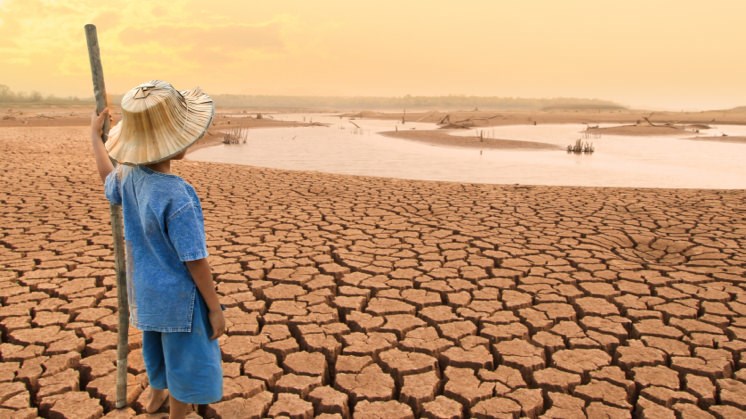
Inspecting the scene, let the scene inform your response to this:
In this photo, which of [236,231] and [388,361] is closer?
[388,361]

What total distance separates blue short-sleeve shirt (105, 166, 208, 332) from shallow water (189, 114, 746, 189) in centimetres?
816

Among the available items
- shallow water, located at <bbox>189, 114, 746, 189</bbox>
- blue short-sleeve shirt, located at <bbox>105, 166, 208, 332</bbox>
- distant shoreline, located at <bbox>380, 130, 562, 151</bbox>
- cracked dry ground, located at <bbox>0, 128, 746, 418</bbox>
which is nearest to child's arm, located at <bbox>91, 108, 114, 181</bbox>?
blue short-sleeve shirt, located at <bbox>105, 166, 208, 332</bbox>

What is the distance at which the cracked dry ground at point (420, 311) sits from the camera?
2395 millimetres

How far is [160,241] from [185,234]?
12 cm

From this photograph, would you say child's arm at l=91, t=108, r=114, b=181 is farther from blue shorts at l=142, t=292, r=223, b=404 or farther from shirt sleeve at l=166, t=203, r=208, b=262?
blue shorts at l=142, t=292, r=223, b=404

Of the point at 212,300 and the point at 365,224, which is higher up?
the point at 212,300

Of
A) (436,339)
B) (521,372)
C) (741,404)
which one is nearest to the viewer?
(741,404)

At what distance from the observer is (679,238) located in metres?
4.99

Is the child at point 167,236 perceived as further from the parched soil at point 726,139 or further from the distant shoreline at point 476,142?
the parched soil at point 726,139

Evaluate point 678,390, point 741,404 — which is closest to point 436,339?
point 678,390

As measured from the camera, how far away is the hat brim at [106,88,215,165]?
5.66 ft

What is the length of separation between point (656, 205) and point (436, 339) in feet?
15.9

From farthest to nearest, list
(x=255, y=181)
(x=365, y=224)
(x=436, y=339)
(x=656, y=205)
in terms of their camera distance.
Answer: (x=255, y=181)
(x=656, y=205)
(x=365, y=224)
(x=436, y=339)

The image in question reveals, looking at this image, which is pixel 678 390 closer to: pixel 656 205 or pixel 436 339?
pixel 436 339
